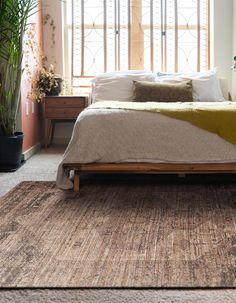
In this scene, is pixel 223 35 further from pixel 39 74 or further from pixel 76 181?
pixel 76 181

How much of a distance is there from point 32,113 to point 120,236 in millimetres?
3405

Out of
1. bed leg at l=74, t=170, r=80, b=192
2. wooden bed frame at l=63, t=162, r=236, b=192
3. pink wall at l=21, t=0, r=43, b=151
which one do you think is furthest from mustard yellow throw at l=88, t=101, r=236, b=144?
pink wall at l=21, t=0, r=43, b=151

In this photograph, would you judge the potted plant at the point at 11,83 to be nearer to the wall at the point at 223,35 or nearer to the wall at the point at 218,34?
the wall at the point at 218,34

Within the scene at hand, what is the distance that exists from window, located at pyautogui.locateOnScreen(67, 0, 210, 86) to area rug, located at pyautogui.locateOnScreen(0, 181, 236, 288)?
2.83m

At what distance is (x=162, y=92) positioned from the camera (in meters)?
5.62

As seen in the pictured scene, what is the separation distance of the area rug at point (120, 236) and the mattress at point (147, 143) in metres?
0.27

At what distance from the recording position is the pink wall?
5.64 meters

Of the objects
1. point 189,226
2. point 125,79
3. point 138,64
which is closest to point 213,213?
point 189,226

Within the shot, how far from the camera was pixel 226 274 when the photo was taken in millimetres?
2320

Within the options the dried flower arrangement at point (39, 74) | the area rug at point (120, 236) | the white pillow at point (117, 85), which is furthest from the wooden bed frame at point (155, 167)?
the dried flower arrangement at point (39, 74)

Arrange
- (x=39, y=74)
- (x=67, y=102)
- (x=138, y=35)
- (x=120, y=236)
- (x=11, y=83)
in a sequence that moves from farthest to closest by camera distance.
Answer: (x=138, y=35) → (x=39, y=74) → (x=67, y=102) → (x=11, y=83) → (x=120, y=236)

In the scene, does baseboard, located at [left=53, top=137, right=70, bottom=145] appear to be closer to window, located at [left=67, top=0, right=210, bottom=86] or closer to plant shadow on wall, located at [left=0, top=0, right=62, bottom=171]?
window, located at [left=67, top=0, right=210, bottom=86]

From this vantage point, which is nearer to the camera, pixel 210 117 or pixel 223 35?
pixel 210 117

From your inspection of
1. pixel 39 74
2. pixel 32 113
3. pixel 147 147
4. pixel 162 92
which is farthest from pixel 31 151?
pixel 147 147
